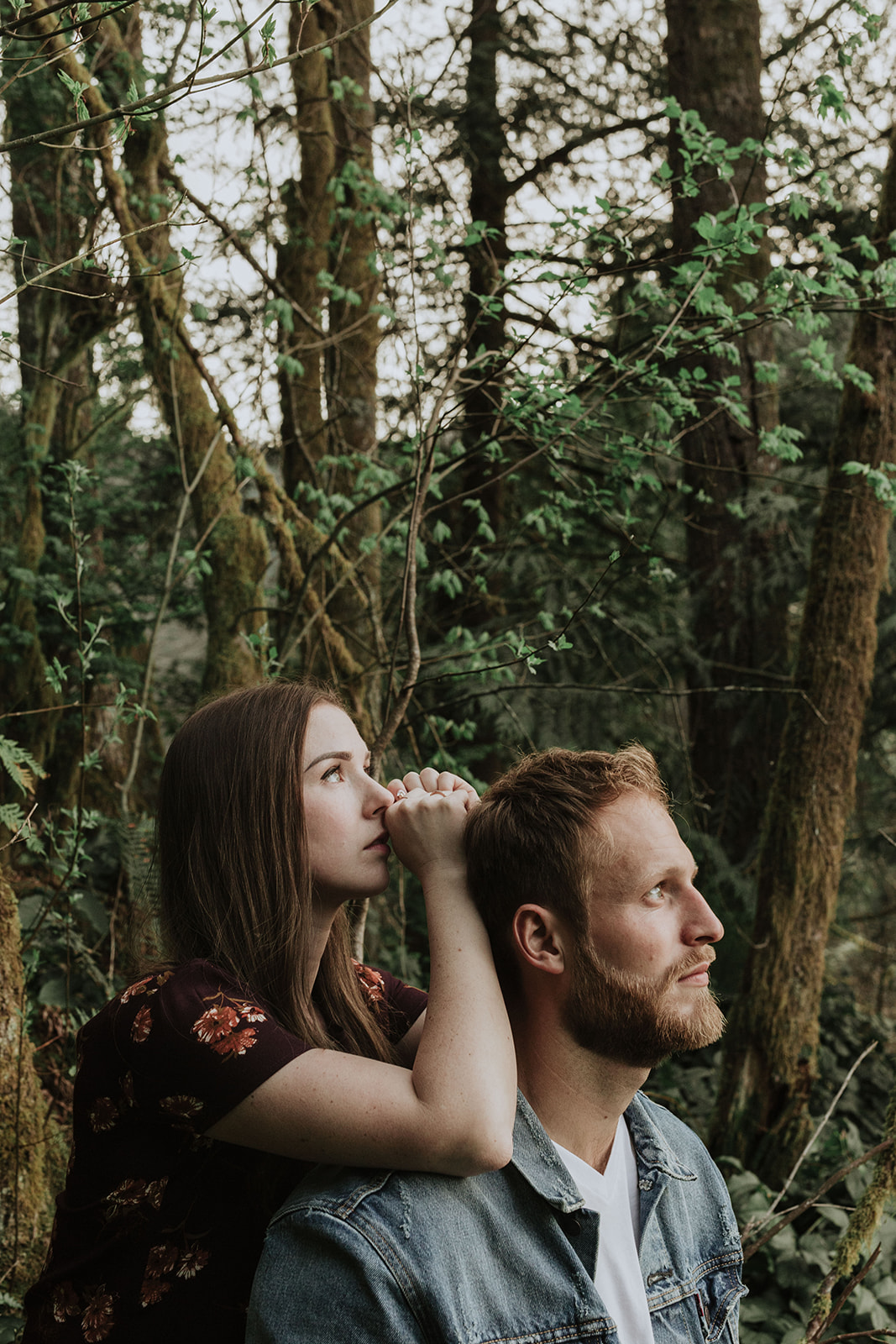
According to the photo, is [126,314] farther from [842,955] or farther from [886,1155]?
[842,955]

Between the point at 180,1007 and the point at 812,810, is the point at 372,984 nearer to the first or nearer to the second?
the point at 180,1007

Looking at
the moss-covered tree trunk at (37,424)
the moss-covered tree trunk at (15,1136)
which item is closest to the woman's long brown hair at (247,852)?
the moss-covered tree trunk at (15,1136)

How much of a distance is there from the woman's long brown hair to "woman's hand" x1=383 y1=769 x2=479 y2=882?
0.17 metres

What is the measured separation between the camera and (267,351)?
18.1 feet

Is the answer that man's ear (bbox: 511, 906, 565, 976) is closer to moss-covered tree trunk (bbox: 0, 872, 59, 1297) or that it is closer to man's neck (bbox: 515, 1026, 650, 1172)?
man's neck (bbox: 515, 1026, 650, 1172)

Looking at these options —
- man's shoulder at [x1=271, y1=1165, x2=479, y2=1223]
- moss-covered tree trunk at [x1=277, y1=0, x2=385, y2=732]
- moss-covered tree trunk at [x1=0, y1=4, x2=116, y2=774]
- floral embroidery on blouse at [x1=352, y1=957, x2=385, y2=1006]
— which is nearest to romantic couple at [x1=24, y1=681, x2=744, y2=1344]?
man's shoulder at [x1=271, y1=1165, x2=479, y2=1223]

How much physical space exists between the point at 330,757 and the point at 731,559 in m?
4.54

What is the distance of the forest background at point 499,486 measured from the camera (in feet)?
9.87

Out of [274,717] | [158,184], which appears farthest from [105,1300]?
[158,184]

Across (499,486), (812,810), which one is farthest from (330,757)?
(499,486)

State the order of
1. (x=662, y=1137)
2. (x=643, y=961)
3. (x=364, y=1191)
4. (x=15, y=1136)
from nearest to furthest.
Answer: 1. (x=364, y=1191)
2. (x=643, y=961)
3. (x=662, y=1137)
4. (x=15, y=1136)

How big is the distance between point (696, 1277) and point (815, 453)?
5530 mm

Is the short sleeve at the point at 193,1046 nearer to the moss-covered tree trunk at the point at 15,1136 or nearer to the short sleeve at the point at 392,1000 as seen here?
the short sleeve at the point at 392,1000

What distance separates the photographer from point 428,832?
74.0 inches
